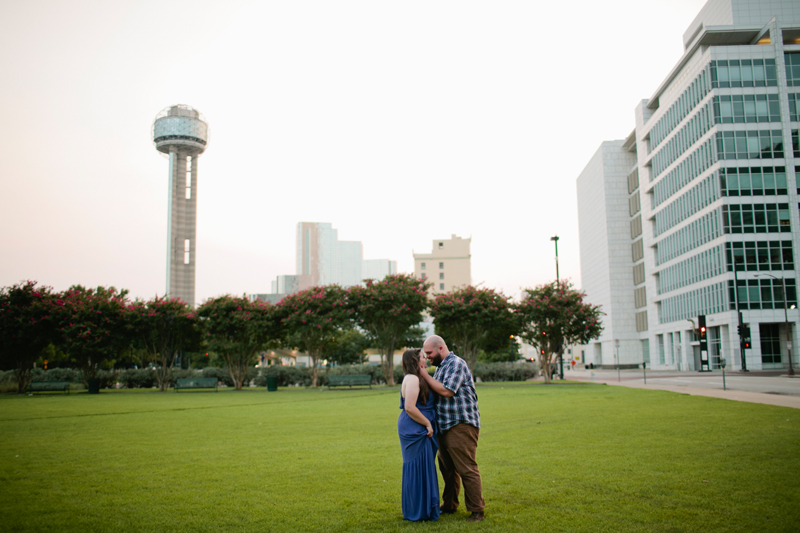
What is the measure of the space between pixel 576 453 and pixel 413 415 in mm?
4372

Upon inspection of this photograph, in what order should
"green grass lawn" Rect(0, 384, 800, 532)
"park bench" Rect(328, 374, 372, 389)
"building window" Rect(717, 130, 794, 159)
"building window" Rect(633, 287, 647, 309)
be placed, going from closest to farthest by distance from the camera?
"green grass lawn" Rect(0, 384, 800, 532), "park bench" Rect(328, 374, 372, 389), "building window" Rect(717, 130, 794, 159), "building window" Rect(633, 287, 647, 309)

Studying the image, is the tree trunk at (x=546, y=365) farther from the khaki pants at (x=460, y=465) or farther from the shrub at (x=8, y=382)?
the shrub at (x=8, y=382)

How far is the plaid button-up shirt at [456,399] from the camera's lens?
575cm

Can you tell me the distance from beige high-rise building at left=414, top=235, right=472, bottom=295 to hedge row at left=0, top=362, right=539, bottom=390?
308 ft

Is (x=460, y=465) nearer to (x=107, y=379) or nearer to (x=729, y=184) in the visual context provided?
(x=107, y=379)

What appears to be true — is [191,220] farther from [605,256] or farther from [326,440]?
[326,440]

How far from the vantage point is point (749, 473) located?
7047 mm

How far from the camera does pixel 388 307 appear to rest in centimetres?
3391

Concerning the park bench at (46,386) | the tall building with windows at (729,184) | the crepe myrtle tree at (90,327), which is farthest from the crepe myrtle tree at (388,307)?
the tall building with windows at (729,184)

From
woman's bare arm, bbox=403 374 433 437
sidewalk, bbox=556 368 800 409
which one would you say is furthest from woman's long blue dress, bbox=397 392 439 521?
sidewalk, bbox=556 368 800 409

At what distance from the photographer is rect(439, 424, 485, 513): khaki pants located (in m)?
5.56

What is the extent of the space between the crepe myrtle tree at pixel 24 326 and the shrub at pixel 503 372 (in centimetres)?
2606

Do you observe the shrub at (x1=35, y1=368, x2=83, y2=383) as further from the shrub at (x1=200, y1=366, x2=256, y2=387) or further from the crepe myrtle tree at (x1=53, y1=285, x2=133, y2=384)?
the shrub at (x1=200, y1=366, x2=256, y2=387)

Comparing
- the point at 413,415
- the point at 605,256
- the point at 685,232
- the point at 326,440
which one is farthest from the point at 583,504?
the point at 605,256
